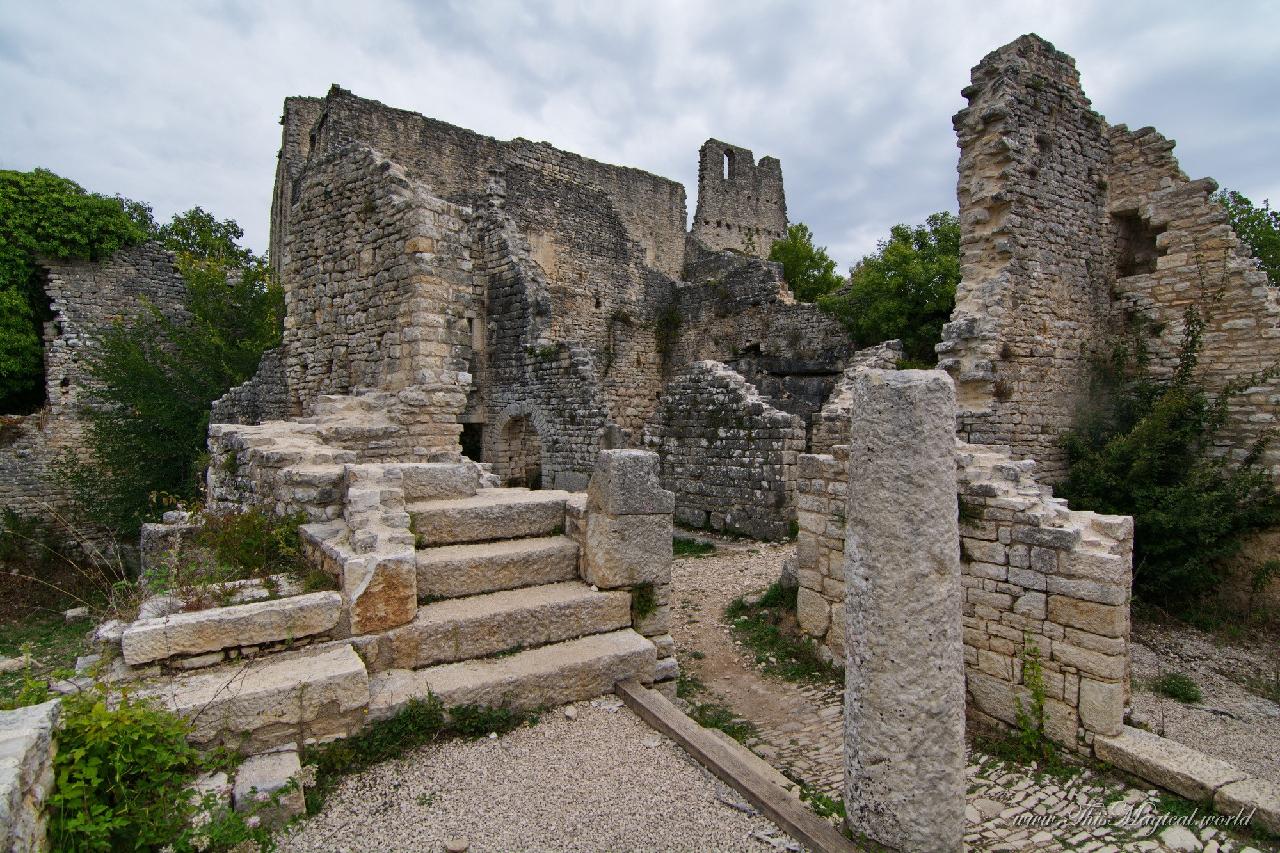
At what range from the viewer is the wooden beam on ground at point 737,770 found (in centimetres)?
301

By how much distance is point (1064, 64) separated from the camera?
955cm

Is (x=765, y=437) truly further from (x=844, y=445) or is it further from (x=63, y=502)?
(x=63, y=502)

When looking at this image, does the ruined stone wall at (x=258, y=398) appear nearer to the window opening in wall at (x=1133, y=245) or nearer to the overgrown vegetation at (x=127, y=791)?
the overgrown vegetation at (x=127, y=791)

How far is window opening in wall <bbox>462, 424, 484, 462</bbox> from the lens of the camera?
1573cm

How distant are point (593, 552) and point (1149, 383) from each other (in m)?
8.96

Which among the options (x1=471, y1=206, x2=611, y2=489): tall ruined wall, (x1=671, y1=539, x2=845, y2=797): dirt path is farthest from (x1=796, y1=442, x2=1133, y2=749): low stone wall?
(x1=471, y1=206, x2=611, y2=489): tall ruined wall

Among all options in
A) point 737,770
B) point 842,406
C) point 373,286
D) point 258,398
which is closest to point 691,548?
point 842,406

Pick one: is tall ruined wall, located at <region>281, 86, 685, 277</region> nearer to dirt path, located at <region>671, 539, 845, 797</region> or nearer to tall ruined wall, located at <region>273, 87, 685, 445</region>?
tall ruined wall, located at <region>273, 87, 685, 445</region>

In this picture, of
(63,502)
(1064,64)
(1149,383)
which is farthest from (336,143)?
(1149,383)

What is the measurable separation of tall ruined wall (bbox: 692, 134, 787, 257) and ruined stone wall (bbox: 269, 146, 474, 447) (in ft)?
75.5

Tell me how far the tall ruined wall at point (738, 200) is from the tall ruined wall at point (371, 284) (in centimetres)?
2303

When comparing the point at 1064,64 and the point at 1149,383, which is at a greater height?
the point at 1064,64

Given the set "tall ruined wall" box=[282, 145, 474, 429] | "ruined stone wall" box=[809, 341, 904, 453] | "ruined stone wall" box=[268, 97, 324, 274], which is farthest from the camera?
"ruined stone wall" box=[268, 97, 324, 274]

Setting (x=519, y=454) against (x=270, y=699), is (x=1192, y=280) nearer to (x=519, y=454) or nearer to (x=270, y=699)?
(x=270, y=699)
